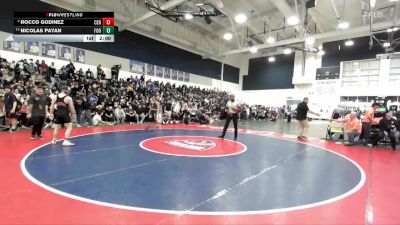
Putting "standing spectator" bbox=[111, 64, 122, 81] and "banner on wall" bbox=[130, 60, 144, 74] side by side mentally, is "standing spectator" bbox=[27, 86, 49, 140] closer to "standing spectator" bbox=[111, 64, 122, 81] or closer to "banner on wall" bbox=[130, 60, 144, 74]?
"standing spectator" bbox=[111, 64, 122, 81]

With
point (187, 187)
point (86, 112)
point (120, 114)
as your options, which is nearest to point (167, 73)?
point (120, 114)

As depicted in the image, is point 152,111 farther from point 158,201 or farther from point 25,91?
point 158,201

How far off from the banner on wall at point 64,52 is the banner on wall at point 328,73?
71.5ft

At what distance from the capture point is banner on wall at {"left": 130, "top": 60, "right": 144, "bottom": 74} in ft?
59.6

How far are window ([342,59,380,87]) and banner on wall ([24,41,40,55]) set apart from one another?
24319 millimetres

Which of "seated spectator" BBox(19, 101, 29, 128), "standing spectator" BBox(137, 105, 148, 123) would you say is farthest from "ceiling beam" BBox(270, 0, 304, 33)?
"seated spectator" BBox(19, 101, 29, 128)

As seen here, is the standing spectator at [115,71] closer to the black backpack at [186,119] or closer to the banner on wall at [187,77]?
the black backpack at [186,119]

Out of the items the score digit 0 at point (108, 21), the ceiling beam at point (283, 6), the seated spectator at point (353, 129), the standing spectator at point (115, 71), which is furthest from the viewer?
the standing spectator at point (115, 71)

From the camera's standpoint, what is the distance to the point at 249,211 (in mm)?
2703

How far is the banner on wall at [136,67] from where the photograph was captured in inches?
715

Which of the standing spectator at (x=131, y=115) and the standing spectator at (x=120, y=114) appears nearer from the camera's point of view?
the standing spectator at (x=120, y=114)

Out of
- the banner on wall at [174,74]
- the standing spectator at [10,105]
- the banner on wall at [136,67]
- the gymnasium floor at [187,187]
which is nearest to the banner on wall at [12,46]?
the standing spectator at [10,105]

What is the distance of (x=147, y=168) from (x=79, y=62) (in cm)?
1325

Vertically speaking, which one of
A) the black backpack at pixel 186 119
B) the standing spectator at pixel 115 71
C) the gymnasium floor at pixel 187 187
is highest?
the standing spectator at pixel 115 71
